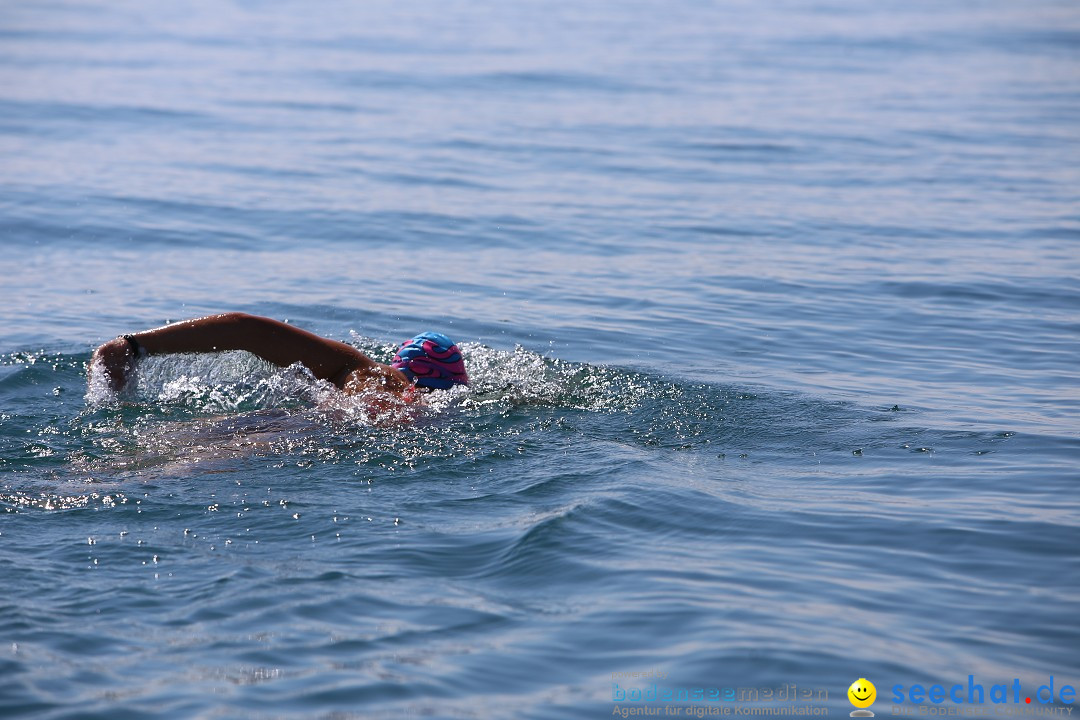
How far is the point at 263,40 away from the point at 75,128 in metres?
14.0

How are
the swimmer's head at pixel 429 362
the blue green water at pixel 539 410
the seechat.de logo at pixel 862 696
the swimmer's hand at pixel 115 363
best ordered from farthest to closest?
the swimmer's head at pixel 429 362, the swimmer's hand at pixel 115 363, the blue green water at pixel 539 410, the seechat.de logo at pixel 862 696

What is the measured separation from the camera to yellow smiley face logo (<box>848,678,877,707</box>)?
4402 millimetres

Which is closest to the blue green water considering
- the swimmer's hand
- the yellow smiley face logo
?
the yellow smiley face logo

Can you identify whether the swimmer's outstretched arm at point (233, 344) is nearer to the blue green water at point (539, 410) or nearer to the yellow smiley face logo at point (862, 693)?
the blue green water at point (539, 410)

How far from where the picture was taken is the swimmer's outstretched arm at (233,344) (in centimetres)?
654

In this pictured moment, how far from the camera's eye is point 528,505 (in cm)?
616

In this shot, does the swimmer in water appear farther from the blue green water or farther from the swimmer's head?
the blue green water

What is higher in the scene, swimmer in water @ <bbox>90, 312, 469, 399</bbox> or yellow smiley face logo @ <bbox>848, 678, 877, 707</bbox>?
swimmer in water @ <bbox>90, 312, 469, 399</bbox>

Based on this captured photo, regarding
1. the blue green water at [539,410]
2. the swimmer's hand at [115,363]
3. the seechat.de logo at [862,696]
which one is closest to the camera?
the seechat.de logo at [862,696]

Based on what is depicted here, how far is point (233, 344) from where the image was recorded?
6715mm

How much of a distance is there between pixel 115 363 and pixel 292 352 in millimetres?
962

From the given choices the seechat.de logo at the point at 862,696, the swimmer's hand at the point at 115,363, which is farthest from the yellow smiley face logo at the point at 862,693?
the swimmer's hand at the point at 115,363

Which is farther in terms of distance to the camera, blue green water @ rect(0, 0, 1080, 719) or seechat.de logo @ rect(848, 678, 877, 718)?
blue green water @ rect(0, 0, 1080, 719)

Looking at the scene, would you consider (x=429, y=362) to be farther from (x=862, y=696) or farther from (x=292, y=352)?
(x=862, y=696)
